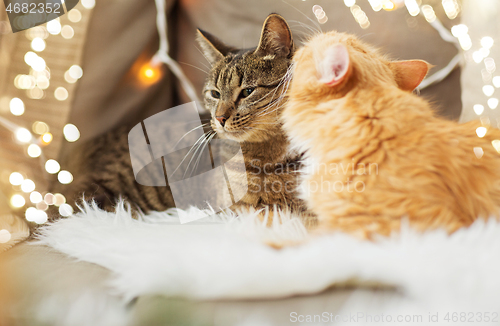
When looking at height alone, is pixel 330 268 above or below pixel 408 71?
below

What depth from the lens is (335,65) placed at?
43cm

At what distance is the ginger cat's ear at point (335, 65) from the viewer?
0.42m

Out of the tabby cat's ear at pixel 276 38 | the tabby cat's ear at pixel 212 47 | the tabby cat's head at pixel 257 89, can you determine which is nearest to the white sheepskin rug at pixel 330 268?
the tabby cat's head at pixel 257 89

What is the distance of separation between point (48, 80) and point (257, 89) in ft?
1.83

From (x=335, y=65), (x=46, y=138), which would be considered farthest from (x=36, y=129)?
(x=335, y=65)

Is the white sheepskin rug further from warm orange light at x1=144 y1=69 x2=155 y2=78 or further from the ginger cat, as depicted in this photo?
warm orange light at x1=144 y1=69 x2=155 y2=78

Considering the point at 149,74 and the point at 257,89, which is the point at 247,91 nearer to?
the point at 257,89

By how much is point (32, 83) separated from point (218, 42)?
51 centimetres

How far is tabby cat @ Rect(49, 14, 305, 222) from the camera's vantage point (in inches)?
25.2

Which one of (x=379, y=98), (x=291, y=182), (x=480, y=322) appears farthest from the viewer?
(x=291, y=182)

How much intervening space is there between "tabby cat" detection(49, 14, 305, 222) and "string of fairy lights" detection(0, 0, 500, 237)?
0.06 m

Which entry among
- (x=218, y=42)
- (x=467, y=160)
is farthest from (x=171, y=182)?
(x=467, y=160)

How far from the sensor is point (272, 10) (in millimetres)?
778

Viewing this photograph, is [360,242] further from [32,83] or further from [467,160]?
[32,83]
